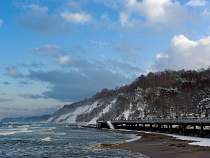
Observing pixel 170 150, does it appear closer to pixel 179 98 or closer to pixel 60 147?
pixel 60 147

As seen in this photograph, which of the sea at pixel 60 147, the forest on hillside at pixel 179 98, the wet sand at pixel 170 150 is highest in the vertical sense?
the forest on hillside at pixel 179 98

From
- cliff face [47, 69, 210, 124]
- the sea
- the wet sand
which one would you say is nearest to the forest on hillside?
cliff face [47, 69, 210, 124]

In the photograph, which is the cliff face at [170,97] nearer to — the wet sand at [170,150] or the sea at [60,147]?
the sea at [60,147]

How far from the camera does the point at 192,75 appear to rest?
15775cm

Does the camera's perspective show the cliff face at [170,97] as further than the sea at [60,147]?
Yes

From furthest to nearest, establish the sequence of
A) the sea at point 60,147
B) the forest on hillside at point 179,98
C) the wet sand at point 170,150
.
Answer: the forest on hillside at point 179,98, the sea at point 60,147, the wet sand at point 170,150

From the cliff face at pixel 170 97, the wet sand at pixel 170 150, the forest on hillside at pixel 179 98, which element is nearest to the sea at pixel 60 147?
the wet sand at pixel 170 150

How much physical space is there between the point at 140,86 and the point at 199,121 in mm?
146843

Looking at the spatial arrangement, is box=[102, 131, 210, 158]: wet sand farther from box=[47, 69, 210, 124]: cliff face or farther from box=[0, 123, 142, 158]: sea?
box=[47, 69, 210, 124]: cliff face

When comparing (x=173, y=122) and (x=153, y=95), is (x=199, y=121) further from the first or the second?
(x=153, y=95)

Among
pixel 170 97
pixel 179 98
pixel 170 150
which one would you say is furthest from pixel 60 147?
pixel 170 97

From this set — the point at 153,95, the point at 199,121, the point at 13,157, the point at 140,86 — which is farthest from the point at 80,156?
the point at 140,86

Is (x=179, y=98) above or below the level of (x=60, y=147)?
above

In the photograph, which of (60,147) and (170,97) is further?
(170,97)
